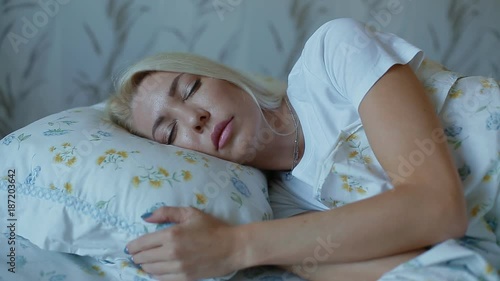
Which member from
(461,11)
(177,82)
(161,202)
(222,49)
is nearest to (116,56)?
(222,49)

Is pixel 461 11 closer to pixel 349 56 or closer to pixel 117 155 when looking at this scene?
pixel 349 56

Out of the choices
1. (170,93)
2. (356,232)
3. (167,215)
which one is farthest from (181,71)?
(356,232)

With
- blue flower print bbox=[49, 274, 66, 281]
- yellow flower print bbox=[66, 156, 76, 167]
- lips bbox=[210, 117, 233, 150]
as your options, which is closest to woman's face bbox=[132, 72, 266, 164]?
lips bbox=[210, 117, 233, 150]

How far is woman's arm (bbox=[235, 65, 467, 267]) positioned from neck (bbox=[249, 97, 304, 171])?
0.98 ft

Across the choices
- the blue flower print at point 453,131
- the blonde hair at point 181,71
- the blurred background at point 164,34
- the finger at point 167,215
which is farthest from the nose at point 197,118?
the blurred background at point 164,34

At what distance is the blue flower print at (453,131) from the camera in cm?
99

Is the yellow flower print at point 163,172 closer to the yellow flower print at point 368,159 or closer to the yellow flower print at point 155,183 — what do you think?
the yellow flower print at point 155,183

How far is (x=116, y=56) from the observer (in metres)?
1.62

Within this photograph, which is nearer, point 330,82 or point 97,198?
point 97,198

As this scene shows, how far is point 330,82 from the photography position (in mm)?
1055

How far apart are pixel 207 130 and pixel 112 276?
0.34 meters

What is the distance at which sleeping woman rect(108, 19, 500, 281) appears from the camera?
837mm

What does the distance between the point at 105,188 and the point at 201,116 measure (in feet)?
0.83

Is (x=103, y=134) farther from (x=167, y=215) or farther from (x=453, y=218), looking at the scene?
(x=453, y=218)
